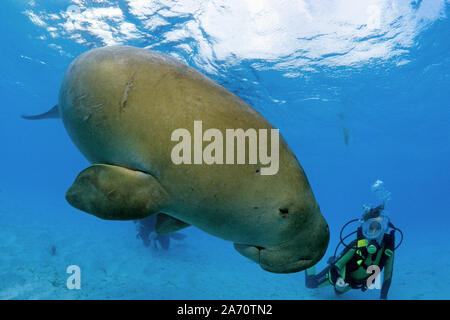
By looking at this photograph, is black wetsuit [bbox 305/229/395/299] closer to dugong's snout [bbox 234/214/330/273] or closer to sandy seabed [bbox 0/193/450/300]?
sandy seabed [bbox 0/193/450/300]

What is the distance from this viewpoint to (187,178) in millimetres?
1356

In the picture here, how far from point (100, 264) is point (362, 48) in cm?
1525

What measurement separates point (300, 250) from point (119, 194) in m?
0.94

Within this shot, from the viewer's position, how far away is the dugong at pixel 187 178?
1.33 meters

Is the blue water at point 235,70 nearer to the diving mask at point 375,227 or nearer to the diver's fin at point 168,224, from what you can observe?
the diving mask at point 375,227

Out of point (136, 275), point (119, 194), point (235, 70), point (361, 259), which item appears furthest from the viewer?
point (235, 70)

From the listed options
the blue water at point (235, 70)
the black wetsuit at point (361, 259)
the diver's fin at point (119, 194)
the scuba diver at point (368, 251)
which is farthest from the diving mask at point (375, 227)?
the diver's fin at point (119, 194)

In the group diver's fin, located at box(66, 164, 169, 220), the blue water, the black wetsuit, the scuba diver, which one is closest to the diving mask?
the scuba diver

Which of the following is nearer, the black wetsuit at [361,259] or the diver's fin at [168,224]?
the diver's fin at [168,224]

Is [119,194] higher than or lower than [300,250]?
higher

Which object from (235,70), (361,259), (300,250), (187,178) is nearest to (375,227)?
(361,259)

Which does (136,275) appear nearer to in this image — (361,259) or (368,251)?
(361,259)
